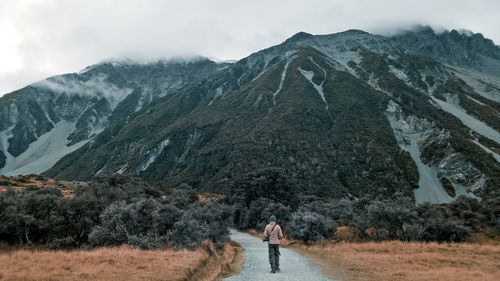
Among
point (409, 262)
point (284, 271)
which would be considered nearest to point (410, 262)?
point (409, 262)

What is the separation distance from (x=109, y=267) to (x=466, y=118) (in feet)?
575

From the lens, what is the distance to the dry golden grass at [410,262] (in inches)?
532

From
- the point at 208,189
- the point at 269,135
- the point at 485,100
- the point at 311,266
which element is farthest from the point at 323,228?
the point at 485,100

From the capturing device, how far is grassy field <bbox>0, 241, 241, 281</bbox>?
11227mm

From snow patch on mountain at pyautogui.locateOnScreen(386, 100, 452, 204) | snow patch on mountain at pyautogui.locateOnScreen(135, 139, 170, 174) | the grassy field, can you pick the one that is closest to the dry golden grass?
the grassy field

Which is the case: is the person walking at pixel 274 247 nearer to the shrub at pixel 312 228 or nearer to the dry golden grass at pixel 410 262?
the dry golden grass at pixel 410 262

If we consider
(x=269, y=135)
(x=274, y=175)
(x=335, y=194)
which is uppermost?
(x=269, y=135)

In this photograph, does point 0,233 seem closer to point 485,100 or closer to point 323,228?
point 323,228

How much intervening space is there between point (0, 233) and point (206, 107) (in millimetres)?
167958

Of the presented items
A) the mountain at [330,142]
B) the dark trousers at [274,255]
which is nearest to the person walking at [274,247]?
the dark trousers at [274,255]

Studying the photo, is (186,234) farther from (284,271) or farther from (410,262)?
(410,262)

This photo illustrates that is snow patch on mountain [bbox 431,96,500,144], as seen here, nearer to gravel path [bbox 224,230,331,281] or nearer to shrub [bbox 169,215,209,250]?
shrub [bbox 169,215,209,250]

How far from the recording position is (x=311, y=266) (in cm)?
1656

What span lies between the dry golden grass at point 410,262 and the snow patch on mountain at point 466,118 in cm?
14245
